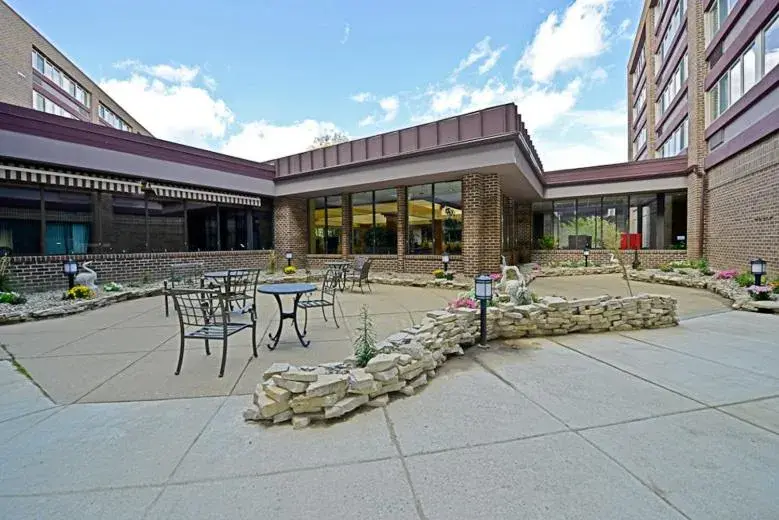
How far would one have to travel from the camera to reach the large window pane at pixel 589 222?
1731 centimetres

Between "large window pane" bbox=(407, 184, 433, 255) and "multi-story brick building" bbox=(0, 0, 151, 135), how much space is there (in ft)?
85.5

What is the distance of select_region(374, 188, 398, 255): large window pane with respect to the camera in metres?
13.6

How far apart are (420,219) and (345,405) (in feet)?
34.1

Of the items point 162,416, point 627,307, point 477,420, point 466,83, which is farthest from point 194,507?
point 466,83

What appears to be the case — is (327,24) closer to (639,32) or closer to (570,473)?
(570,473)

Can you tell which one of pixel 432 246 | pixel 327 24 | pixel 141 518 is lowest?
pixel 141 518

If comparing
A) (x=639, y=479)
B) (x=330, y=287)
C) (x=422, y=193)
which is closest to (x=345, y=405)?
(x=639, y=479)

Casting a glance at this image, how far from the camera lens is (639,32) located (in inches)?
1107

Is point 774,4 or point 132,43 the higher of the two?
point 132,43

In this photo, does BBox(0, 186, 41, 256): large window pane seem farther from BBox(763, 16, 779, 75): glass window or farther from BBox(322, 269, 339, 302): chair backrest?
BBox(763, 16, 779, 75): glass window

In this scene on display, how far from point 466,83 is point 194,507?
2105cm

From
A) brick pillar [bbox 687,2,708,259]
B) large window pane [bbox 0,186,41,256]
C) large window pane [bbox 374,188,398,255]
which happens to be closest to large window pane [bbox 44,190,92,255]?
large window pane [bbox 0,186,41,256]

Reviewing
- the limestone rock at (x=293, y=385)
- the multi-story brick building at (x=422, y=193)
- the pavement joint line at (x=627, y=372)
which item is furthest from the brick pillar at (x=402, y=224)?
the limestone rock at (x=293, y=385)

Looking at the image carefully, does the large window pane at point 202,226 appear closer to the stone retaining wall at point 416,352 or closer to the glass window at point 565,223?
the stone retaining wall at point 416,352
